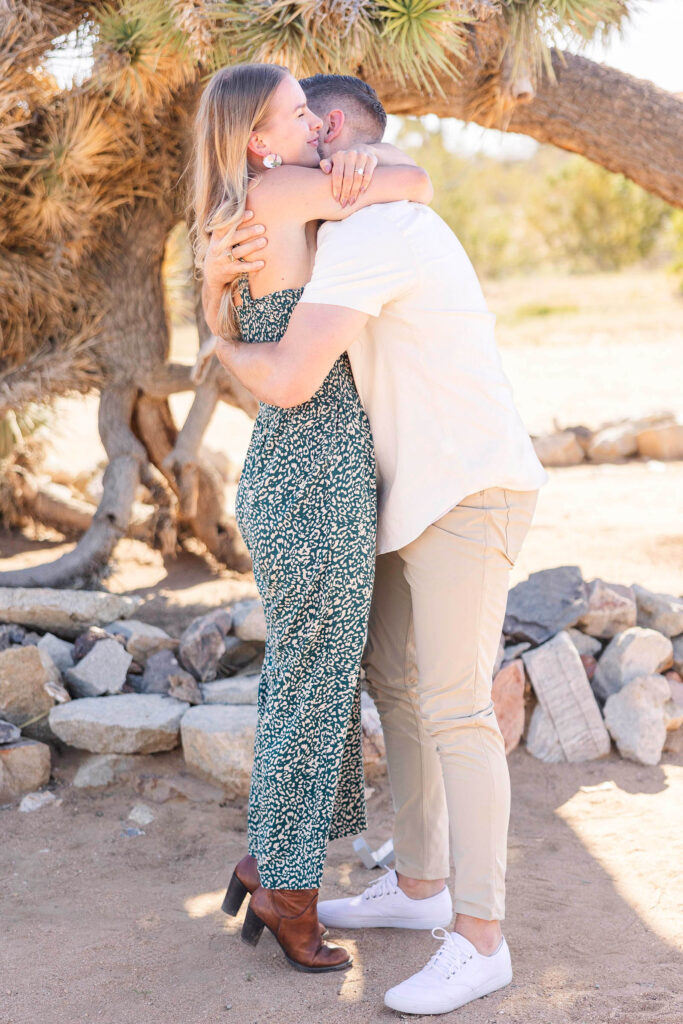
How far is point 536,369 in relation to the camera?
37.0ft

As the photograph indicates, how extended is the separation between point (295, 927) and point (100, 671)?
1.54m

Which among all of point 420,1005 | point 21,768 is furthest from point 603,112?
point 420,1005

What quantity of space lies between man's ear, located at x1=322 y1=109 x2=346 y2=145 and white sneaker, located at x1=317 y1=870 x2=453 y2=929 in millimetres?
1745

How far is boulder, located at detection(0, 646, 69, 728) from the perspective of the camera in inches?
130

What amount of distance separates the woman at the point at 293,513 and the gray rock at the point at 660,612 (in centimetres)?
197

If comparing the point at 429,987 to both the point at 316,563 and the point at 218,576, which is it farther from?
the point at 218,576

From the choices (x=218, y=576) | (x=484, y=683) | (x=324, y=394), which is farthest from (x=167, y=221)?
(x=484, y=683)

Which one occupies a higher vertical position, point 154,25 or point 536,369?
point 154,25

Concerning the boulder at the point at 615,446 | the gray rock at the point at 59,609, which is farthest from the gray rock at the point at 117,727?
the boulder at the point at 615,446

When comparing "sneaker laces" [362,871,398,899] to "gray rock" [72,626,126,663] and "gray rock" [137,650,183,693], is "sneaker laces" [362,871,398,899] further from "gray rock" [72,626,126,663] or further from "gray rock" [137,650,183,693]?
"gray rock" [72,626,126,663]

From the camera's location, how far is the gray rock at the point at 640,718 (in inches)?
131

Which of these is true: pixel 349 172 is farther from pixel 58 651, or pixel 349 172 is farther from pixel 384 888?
pixel 58 651

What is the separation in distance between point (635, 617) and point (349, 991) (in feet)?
6.79

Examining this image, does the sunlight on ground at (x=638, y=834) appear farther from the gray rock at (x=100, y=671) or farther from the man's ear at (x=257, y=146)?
the man's ear at (x=257, y=146)
